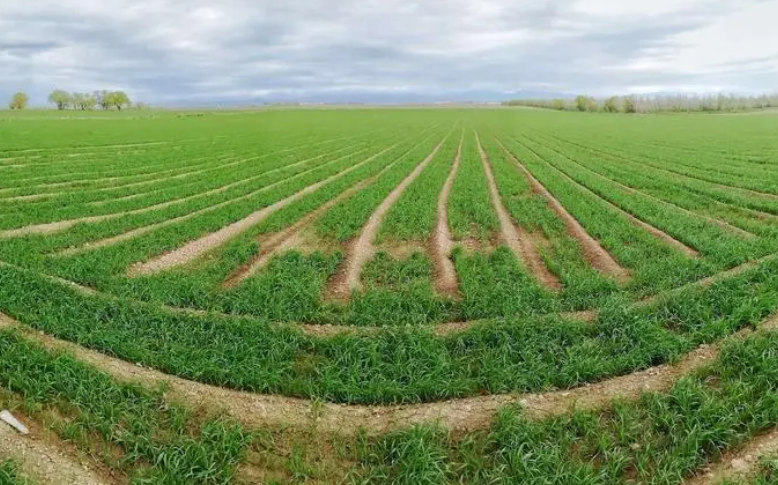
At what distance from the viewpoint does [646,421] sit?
6395mm

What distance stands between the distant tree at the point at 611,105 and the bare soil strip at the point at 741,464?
17742 centimetres

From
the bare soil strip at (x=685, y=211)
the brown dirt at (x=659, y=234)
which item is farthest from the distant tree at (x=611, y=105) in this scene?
the brown dirt at (x=659, y=234)

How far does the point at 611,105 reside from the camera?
17138 cm

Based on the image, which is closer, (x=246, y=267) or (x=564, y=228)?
(x=246, y=267)

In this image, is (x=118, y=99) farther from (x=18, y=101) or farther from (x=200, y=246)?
(x=200, y=246)

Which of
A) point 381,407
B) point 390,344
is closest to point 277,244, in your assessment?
point 390,344

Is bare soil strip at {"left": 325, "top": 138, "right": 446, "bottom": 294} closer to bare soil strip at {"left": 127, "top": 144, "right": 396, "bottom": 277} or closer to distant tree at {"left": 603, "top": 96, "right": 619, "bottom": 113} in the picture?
bare soil strip at {"left": 127, "top": 144, "right": 396, "bottom": 277}

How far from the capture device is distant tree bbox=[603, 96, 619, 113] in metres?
170

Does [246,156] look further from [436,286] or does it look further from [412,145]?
[436,286]

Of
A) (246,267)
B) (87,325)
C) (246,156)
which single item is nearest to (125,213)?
(246,267)

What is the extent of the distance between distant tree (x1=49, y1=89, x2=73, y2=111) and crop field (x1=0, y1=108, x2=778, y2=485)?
17957 centimetres

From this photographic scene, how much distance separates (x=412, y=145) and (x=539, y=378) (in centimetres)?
3833

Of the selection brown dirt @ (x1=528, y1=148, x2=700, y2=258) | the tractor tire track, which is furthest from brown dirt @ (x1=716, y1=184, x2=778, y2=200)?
the tractor tire track

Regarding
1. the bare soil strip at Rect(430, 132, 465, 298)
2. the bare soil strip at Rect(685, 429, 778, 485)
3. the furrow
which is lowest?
the bare soil strip at Rect(685, 429, 778, 485)
